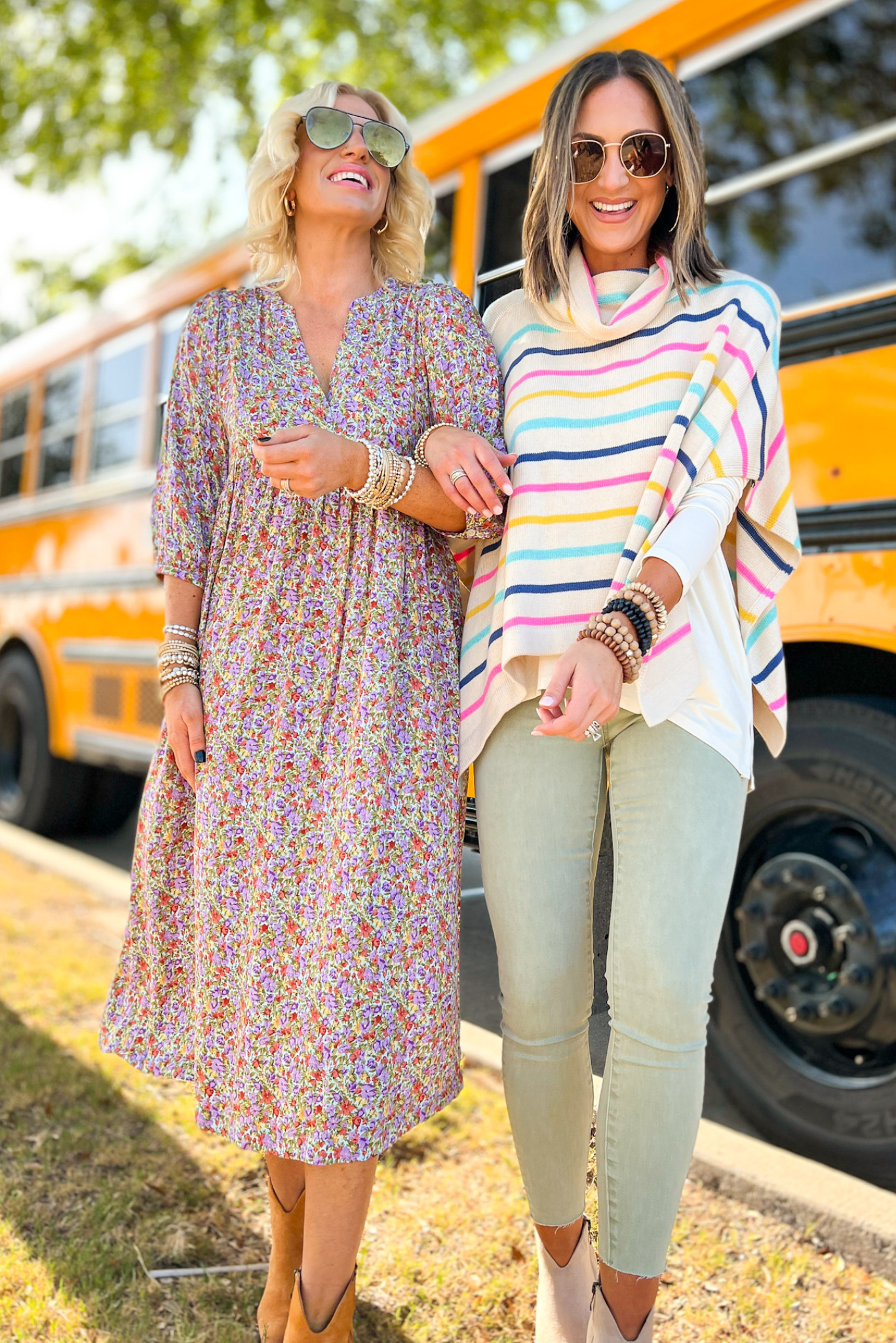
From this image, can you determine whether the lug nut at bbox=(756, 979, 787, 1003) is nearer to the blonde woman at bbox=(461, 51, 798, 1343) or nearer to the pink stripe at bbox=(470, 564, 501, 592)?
the blonde woman at bbox=(461, 51, 798, 1343)

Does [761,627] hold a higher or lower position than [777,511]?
lower

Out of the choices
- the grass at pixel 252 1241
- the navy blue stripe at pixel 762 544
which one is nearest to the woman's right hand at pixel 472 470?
the navy blue stripe at pixel 762 544

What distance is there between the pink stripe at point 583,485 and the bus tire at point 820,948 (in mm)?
961

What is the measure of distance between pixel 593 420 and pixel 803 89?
5.03ft

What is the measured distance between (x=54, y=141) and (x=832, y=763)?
37.4 ft

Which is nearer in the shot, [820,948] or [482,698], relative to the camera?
[482,698]

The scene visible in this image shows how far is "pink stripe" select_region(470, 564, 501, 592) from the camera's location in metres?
1.63

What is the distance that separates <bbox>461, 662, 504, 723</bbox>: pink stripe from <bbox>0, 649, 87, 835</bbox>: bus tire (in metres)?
4.54

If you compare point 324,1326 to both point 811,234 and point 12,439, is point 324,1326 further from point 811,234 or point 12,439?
point 12,439

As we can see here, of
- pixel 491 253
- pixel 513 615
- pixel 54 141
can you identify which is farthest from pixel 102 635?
pixel 54 141

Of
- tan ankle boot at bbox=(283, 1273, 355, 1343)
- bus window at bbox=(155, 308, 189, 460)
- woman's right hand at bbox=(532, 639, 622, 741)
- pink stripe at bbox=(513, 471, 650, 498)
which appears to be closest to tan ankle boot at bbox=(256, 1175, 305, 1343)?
tan ankle boot at bbox=(283, 1273, 355, 1343)

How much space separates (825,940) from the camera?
2262 mm

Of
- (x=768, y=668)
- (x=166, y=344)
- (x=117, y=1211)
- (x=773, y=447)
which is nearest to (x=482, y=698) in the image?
(x=768, y=668)

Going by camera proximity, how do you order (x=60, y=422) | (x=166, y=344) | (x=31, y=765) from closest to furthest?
(x=166, y=344) < (x=60, y=422) < (x=31, y=765)
